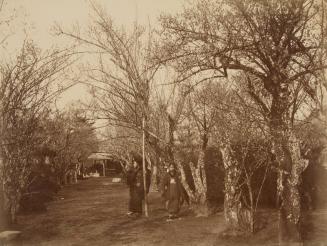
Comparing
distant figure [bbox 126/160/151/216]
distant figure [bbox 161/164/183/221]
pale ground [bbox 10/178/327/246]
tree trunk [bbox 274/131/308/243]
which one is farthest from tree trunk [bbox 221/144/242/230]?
distant figure [bbox 126/160/151/216]

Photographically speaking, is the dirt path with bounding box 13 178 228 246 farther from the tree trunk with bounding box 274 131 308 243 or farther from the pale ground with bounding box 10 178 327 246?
the tree trunk with bounding box 274 131 308 243

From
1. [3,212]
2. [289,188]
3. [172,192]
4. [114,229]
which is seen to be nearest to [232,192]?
[289,188]

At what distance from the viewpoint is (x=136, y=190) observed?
1603 centimetres

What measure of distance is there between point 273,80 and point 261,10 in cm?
152

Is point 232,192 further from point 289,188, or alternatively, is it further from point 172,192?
point 172,192

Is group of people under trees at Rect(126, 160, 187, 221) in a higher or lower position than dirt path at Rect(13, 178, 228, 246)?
higher

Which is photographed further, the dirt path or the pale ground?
the dirt path

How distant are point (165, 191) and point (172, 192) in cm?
99

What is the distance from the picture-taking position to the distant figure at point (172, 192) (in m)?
14.2

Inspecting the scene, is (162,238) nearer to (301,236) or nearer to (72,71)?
(301,236)

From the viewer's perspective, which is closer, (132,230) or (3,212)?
(132,230)

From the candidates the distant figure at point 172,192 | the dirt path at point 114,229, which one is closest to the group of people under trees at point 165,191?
the distant figure at point 172,192

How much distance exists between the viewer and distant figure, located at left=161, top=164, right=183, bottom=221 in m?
14.2

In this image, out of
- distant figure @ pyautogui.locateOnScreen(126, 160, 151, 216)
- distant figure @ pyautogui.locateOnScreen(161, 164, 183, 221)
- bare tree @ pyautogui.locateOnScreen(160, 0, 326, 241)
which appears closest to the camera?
bare tree @ pyautogui.locateOnScreen(160, 0, 326, 241)
